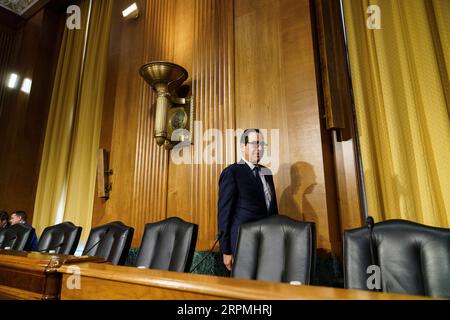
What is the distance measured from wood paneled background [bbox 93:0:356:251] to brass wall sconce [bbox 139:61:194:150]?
0.13m

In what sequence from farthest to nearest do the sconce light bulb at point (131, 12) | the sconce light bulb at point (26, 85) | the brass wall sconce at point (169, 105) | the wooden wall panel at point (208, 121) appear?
the sconce light bulb at point (26, 85) → the sconce light bulb at point (131, 12) → the brass wall sconce at point (169, 105) → the wooden wall panel at point (208, 121)

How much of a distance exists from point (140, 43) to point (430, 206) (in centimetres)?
362

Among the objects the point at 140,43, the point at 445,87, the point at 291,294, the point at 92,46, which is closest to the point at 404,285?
the point at 291,294

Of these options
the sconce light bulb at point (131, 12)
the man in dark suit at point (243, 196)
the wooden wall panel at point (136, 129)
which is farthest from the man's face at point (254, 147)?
the sconce light bulb at point (131, 12)

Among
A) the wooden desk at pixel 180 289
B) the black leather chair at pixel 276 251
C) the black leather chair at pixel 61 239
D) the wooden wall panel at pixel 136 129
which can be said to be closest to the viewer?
the wooden desk at pixel 180 289

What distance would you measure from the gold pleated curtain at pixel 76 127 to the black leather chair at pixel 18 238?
1006 millimetres

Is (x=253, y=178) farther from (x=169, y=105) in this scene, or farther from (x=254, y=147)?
(x=169, y=105)

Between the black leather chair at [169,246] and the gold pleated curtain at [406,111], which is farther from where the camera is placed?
the gold pleated curtain at [406,111]

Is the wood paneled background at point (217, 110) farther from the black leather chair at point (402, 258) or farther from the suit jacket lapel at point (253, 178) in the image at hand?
the black leather chair at point (402, 258)

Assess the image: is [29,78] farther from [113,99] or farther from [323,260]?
[323,260]

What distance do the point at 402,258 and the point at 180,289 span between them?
2.87ft

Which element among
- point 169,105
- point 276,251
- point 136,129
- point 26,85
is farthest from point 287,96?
point 26,85

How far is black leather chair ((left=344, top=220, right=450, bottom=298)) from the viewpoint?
1112 millimetres

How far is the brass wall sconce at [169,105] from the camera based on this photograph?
10.0 feet
